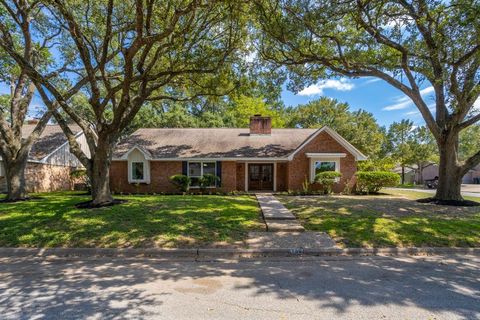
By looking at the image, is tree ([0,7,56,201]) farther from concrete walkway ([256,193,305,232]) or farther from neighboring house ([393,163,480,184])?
neighboring house ([393,163,480,184])

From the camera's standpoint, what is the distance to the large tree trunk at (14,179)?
12.4m

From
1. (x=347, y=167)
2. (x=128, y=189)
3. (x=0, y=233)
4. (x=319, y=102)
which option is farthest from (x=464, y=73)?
(x=319, y=102)

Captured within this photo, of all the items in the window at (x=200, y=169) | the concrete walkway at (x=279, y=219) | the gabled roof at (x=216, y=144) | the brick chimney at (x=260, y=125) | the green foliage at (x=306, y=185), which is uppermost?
the brick chimney at (x=260, y=125)

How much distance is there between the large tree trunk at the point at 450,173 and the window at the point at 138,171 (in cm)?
1645

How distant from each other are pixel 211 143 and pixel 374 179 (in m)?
11.2

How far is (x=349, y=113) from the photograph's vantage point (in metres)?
39.9

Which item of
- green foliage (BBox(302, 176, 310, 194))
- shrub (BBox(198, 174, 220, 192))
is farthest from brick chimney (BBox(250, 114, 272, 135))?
shrub (BBox(198, 174, 220, 192))

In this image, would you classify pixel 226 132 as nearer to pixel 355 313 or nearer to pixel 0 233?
pixel 0 233

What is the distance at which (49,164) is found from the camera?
20719mm

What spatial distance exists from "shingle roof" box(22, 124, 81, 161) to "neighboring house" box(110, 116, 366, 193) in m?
6.61

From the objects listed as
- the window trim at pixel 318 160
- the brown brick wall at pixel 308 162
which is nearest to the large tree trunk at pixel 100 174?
the brown brick wall at pixel 308 162

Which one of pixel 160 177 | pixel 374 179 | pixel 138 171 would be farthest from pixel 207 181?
pixel 374 179

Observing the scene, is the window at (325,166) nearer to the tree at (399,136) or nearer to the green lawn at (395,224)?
the green lawn at (395,224)

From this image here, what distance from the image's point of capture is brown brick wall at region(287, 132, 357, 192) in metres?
17.5
